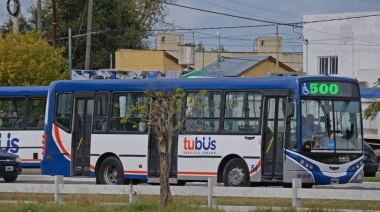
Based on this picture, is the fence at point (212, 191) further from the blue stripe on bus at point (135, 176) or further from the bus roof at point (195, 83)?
the blue stripe on bus at point (135, 176)

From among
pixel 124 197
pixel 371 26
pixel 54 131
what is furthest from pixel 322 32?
pixel 124 197

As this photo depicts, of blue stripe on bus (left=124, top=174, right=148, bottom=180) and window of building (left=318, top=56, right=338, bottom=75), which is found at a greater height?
window of building (left=318, top=56, right=338, bottom=75)

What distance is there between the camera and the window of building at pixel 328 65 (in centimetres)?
6300

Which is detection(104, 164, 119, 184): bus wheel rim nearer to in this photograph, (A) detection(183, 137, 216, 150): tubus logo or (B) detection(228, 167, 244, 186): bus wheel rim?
(A) detection(183, 137, 216, 150): tubus logo

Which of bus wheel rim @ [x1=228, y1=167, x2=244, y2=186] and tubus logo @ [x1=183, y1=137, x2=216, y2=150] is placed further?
tubus logo @ [x1=183, y1=137, x2=216, y2=150]

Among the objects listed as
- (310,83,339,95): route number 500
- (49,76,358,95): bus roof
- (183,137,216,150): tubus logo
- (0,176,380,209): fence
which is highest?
(49,76,358,95): bus roof

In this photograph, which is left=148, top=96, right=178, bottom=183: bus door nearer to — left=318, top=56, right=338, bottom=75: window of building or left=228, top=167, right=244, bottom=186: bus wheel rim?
left=228, top=167, right=244, bottom=186: bus wheel rim

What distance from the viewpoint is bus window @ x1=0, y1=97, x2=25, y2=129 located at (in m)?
34.8

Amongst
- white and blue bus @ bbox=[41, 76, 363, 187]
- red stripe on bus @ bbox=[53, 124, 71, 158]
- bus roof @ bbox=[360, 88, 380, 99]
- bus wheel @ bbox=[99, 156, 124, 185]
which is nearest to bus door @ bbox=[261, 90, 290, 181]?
white and blue bus @ bbox=[41, 76, 363, 187]

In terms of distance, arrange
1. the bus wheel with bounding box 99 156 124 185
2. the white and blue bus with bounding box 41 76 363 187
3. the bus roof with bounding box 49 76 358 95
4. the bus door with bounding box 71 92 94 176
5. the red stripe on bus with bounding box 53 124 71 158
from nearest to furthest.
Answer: the white and blue bus with bounding box 41 76 363 187 → the bus roof with bounding box 49 76 358 95 → the bus wheel with bounding box 99 156 124 185 → the bus door with bounding box 71 92 94 176 → the red stripe on bus with bounding box 53 124 71 158

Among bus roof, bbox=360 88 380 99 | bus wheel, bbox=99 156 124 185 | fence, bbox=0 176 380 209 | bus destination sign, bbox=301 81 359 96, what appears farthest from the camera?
bus roof, bbox=360 88 380 99

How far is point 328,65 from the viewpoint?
63312 mm

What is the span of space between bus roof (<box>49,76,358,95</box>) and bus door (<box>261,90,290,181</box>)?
0.29 m

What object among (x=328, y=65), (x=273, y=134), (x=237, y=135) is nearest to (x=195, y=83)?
(x=237, y=135)
